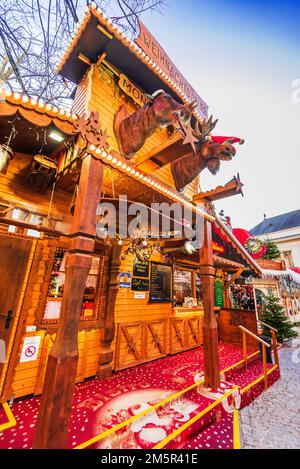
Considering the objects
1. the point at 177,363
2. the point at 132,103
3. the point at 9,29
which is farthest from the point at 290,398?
the point at 9,29

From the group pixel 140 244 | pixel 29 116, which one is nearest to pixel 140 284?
pixel 140 244

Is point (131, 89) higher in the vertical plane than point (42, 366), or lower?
higher

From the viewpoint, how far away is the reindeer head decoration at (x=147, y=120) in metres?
4.50

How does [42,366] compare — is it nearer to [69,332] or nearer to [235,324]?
[69,332]

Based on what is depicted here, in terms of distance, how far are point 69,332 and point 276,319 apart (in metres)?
14.1

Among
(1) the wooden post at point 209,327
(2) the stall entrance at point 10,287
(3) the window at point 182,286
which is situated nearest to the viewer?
(2) the stall entrance at point 10,287

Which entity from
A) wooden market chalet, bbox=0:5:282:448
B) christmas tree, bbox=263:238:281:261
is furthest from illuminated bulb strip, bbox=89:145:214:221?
christmas tree, bbox=263:238:281:261

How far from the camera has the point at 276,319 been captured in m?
12.4

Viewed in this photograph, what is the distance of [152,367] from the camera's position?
6148 millimetres

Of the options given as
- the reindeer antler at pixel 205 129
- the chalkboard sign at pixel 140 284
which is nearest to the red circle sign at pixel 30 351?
the chalkboard sign at pixel 140 284

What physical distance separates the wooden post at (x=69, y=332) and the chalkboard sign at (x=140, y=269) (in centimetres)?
409

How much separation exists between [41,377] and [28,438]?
4.81 ft

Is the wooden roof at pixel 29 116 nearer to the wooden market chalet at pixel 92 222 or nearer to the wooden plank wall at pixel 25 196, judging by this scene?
the wooden market chalet at pixel 92 222

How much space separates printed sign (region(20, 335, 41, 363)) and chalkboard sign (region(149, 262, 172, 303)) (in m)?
3.72
